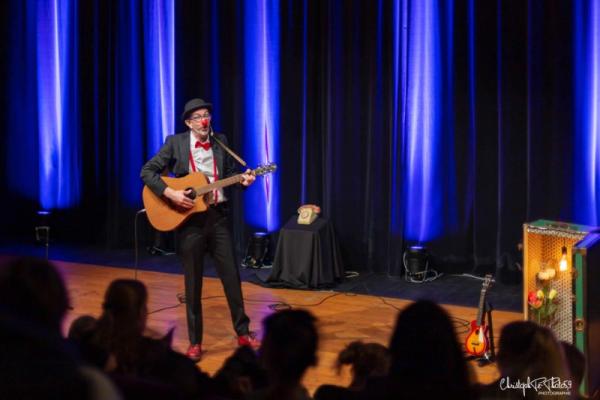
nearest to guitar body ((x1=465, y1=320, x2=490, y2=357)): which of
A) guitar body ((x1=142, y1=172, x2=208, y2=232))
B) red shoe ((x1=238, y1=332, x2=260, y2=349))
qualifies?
red shoe ((x1=238, y1=332, x2=260, y2=349))

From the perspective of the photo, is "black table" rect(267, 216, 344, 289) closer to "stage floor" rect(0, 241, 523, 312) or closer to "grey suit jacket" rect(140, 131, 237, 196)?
"stage floor" rect(0, 241, 523, 312)

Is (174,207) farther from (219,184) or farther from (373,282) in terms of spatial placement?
(373,282)

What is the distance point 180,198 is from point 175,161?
0.36 meters

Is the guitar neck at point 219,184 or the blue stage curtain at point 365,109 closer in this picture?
the guitar neck at point 219,184

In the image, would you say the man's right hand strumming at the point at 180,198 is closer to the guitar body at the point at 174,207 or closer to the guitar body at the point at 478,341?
the guitar body at the point at 174,207

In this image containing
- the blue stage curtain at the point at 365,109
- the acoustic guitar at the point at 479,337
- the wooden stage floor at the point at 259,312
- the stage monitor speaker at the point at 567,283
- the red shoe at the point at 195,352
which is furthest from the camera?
the blue stage curtain at the point at 365,109

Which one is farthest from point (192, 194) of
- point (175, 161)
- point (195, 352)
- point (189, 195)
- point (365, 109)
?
point (365, 109)

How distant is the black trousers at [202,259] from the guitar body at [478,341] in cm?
151

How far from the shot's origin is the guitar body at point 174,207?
18.3ft

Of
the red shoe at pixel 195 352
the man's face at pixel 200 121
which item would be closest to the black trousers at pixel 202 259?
the red shoe at pixel 195 352

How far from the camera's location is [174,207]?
222 inches

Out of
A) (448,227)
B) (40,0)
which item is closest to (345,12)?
(448,227)

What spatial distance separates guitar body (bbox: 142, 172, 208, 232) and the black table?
7.13 ft

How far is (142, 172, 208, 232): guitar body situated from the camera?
5.57m
